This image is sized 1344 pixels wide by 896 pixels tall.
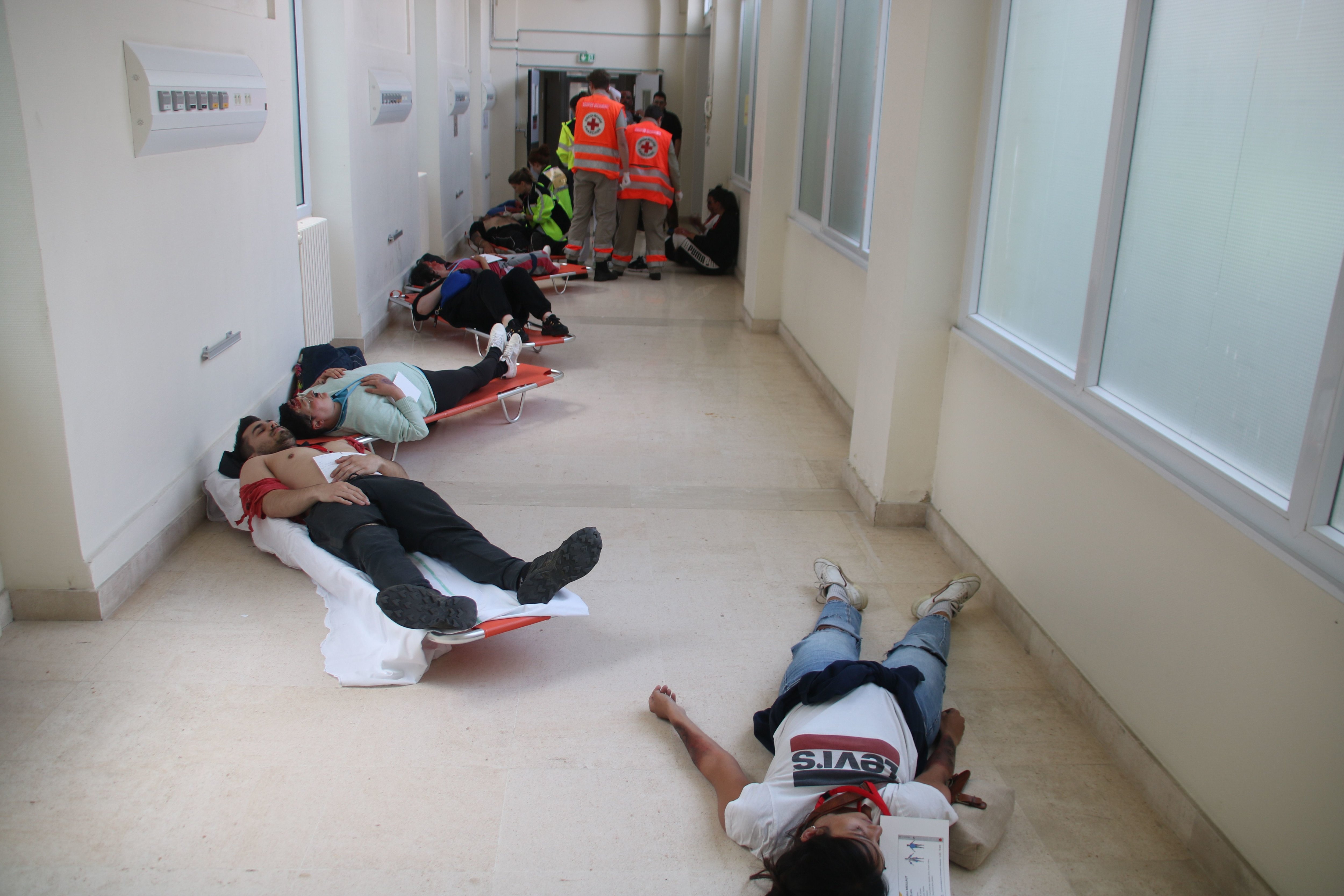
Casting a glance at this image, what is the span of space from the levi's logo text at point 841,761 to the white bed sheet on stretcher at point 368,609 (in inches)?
38.7

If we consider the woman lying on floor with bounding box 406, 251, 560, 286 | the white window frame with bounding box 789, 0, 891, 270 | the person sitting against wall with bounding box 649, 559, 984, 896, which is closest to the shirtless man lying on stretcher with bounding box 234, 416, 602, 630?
the person sitting against wall with bounding box 649, 559, 984, 896

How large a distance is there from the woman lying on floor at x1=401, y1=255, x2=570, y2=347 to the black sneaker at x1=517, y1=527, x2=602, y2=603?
350 centimetres

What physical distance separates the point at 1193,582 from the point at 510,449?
128 inches

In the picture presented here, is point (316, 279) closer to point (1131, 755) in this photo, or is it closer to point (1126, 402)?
point (1126, 402)

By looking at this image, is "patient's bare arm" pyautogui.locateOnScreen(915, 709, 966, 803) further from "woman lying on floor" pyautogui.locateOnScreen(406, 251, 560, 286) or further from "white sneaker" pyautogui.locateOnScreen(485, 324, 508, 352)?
"woman lying on floor" pyautogui.locateOnScreen(406, 251, 560, 286)

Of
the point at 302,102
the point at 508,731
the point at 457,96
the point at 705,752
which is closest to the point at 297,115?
the point at 302,102

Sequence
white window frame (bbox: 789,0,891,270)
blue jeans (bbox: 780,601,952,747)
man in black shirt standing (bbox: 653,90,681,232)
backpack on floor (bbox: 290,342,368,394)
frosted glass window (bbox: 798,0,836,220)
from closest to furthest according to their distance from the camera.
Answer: blue jeans (bbox: 780,601,952,747) < backpack on floor (bbox: 290,342,368,394) < white window frame (bbox: 789,0,891,270) < frosted glass window (bbox: 798,0,836,220) < man in black shirt standing (bbox: 653,90,681,232)

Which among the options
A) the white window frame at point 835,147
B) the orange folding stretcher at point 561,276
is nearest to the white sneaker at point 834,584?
the white window frame at point 835,147

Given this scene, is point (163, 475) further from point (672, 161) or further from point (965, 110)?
point (672, 161)

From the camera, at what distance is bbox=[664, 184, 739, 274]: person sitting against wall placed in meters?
9.82

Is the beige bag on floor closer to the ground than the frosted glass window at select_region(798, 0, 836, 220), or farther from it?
closer to the ground

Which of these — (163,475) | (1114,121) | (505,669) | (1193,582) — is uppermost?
(1114,121)

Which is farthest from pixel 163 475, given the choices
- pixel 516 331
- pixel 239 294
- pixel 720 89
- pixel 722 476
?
pixel 720 89

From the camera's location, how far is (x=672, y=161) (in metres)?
9.61
